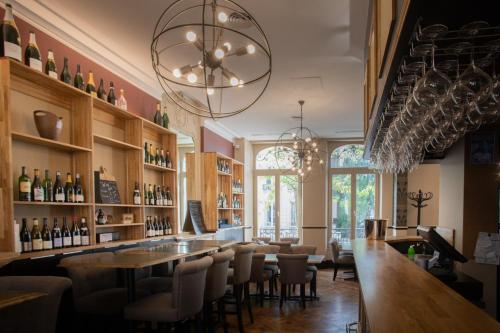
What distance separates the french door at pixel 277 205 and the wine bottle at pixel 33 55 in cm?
741

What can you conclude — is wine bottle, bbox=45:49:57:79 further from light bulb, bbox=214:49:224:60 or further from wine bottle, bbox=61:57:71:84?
light bulb, bbox=214:49:224:60

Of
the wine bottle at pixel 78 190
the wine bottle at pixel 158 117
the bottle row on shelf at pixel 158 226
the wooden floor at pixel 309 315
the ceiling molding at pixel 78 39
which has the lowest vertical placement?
the wooden floor at pixel 309 315

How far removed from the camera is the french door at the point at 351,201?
930 cm

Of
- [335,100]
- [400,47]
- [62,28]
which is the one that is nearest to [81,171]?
[62,28]

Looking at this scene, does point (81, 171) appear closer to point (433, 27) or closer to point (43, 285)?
point (43, 285)

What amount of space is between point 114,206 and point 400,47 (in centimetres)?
351

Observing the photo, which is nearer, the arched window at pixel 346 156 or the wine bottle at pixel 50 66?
the wine bottle at pixel 50 66

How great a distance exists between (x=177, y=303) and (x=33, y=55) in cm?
232

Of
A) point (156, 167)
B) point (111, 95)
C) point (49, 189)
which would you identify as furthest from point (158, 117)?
point (49, 189)

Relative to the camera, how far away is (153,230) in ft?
15.4

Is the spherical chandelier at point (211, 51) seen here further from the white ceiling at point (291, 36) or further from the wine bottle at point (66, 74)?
the wine bottle at point (66, 74)

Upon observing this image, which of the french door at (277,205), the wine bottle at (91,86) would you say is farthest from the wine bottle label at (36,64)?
the french door at (277,205)

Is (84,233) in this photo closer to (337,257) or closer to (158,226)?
(158,226)

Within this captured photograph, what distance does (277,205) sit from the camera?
386 inches
